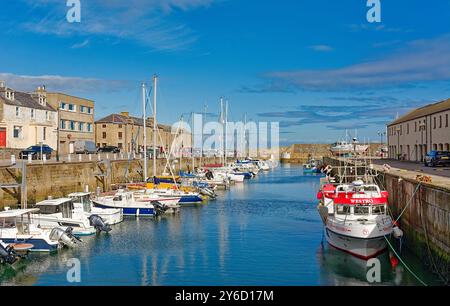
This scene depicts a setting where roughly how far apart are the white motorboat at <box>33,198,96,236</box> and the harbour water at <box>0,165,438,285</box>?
1.26 metres

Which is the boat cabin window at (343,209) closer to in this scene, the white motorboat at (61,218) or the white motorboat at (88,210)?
the white motorboat at (61,218)

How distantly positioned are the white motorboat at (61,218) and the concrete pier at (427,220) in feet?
65.8

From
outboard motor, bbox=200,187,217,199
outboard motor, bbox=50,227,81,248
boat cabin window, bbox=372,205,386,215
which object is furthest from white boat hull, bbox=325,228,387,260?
outboard motor, bbox=200,187,217,199

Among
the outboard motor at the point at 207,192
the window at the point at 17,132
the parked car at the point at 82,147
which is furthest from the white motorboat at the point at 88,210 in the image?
the parked car at the point at 82,147

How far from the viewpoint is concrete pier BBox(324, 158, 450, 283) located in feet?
72.3

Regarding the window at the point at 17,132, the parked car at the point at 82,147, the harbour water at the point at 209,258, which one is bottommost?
the harbour water at the point at 209,258

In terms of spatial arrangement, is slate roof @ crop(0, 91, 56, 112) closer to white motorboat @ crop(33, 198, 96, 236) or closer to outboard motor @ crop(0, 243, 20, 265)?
white motorboat @ crop(33, 198, 96, 236)

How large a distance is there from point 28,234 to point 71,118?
174 feet

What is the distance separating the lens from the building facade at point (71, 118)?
7481 centimetres

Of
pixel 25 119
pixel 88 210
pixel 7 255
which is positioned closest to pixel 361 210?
pixel 7 255

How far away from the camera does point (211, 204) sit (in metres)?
51.5

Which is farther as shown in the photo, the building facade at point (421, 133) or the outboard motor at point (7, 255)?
the building facade at point (421, 133)
